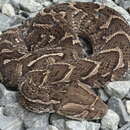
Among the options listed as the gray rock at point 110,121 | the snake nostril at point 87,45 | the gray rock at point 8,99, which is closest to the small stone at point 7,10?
the snake nostril at point 87,45

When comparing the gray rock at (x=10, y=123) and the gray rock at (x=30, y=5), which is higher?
the gray rock at (x=30, y=5)

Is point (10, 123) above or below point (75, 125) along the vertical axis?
below

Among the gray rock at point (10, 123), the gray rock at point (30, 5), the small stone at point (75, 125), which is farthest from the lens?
the gray rock at point (30, 5)

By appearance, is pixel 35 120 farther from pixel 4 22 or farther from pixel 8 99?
pixel 4 22

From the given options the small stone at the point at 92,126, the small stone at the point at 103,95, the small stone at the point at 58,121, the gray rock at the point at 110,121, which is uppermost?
the gray rock at the point at 110,121

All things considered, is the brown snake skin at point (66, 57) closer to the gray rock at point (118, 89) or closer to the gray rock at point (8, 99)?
the gray rock at point (8, 99)

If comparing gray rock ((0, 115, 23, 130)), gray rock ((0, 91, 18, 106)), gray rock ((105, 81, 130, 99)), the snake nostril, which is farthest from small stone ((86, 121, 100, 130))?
the snake nostril

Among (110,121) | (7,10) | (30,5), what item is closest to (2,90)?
(110,121)
